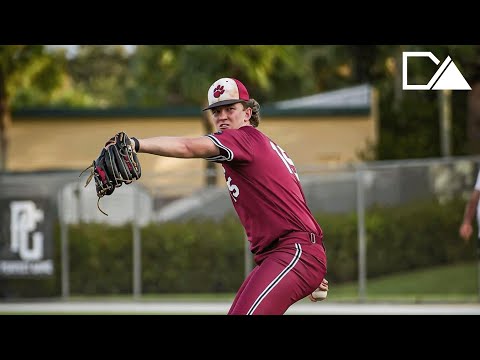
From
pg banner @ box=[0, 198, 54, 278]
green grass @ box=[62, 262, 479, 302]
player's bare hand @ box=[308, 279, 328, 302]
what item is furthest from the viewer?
pg banner @ box=[0, 198, 54, 278]

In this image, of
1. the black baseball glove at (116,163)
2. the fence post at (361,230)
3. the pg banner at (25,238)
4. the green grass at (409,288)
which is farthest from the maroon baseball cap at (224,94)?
the pg banner at (25,238)

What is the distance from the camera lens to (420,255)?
19.9 meters

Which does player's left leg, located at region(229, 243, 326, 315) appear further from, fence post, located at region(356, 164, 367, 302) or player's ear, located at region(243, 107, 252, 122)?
fence post, located at region(356, 164, 367, 302)

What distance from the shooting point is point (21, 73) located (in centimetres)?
2689

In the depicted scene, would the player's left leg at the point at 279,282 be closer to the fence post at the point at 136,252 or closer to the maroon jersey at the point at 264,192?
the maroon jersey at the point at 264,192

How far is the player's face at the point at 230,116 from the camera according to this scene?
6805mm

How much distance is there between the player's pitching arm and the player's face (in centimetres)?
61

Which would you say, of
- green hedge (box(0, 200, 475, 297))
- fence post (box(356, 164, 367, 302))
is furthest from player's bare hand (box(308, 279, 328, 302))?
green hedge (box(0, 200, 475, 297))

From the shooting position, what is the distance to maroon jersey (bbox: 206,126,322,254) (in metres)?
6.62

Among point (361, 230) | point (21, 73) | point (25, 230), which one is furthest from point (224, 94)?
point (21, 73)

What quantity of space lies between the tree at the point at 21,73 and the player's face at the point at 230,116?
19.3m

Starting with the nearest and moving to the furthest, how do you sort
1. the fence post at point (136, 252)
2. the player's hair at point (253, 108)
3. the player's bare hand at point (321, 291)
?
the player's hair at point (253, 108) < the player's bare hand at point (321, 291) < the fence post at point (136, 252)

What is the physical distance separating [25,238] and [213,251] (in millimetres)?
3290
